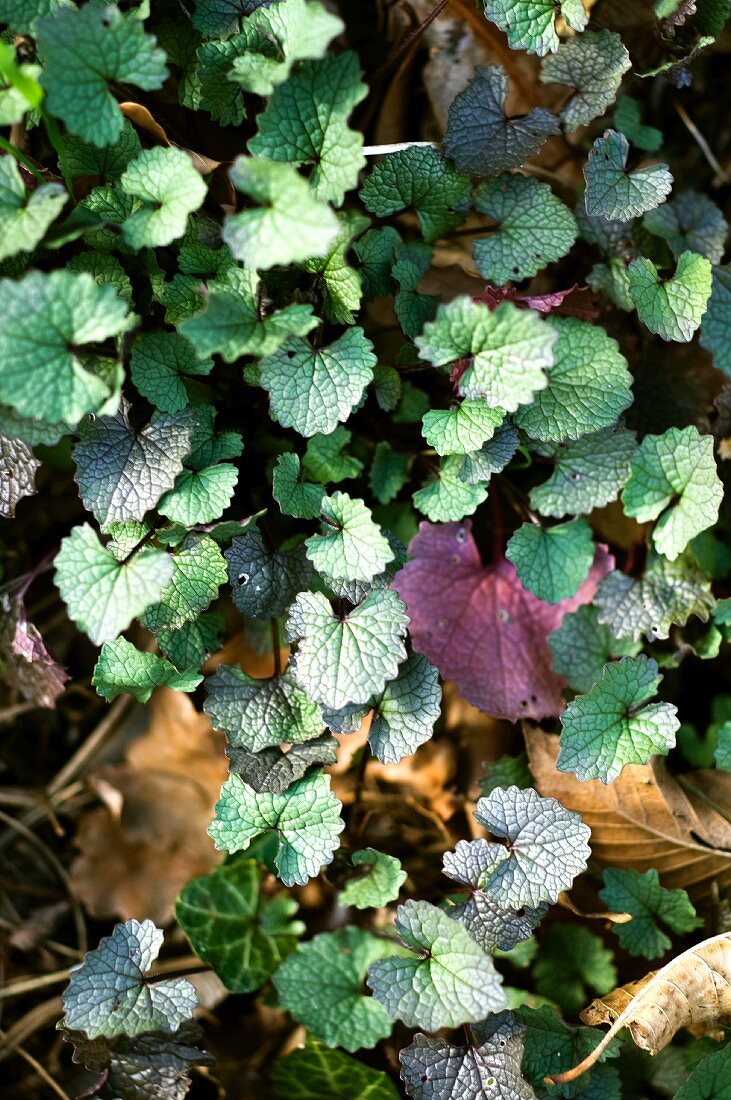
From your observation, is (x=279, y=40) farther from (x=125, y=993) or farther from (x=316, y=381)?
(x=125, y=993)

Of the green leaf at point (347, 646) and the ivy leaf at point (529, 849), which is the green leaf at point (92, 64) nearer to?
the green leaf at point (347, 646)

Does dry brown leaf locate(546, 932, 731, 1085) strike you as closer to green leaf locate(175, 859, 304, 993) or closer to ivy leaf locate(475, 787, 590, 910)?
ivy leaf locate(475, 787, 590, 910)

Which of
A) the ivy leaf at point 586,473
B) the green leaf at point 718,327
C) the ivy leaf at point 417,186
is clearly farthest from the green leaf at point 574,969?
the ivy leaf at point 417,186

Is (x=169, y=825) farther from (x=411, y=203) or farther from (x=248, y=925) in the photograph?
(x=411, y=203)

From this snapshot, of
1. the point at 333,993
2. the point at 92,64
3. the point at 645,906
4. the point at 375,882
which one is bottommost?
the point at 645,906

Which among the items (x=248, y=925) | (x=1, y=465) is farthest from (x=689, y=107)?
(x=248, y=925)

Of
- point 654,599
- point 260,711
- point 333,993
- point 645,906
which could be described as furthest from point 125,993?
point 654,599
